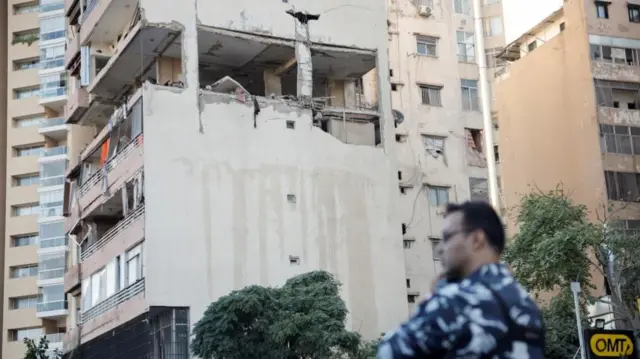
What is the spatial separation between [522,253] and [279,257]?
26.0ft

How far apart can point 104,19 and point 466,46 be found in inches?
795

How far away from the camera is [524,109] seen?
49.3m

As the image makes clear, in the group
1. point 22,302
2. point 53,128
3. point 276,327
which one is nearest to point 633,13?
point 276,327

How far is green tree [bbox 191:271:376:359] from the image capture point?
29609 millimetres

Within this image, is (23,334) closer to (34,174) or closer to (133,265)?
(34,174)

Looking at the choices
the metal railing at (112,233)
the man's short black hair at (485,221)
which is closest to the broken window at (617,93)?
the metal railing at (112,233)

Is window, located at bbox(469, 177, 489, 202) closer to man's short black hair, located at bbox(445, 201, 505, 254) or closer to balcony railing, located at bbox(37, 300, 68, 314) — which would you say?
balcony railing, located at bbox(37, 300, 68, 314)

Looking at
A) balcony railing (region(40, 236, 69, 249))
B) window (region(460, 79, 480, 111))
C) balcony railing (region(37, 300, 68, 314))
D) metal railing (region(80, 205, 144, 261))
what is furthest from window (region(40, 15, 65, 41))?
metal railing (region(80, 205, 144, 261))

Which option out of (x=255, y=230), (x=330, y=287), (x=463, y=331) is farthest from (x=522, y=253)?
(x=463, y=331)

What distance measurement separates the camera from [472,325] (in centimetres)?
428

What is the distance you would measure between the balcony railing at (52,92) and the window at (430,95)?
1066 inches

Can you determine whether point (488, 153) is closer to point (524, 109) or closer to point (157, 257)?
point (524, 109)

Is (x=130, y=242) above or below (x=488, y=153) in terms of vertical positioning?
below

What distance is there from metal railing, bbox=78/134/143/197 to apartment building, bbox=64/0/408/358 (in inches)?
3.1
